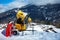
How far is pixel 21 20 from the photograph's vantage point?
5.17 ft

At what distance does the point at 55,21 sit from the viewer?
1.61 meters

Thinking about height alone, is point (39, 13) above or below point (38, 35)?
above

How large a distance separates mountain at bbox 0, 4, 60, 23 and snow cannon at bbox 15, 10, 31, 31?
5 cm

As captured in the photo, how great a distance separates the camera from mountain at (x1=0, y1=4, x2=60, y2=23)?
1615 millimetres

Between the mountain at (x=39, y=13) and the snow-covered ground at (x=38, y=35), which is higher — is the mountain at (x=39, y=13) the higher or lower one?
the higher one

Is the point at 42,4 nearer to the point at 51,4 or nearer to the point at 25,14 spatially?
the point at 51,4

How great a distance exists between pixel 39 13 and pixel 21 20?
168mm

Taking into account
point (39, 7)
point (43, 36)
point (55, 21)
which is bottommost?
point (43, 36)

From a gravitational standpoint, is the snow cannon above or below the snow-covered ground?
above

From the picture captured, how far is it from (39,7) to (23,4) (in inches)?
5.1

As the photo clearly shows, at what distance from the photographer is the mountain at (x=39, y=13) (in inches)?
63.6

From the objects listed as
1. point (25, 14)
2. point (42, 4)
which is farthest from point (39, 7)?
point (25, 14)

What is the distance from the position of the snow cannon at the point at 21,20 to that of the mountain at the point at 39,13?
0.05 metres

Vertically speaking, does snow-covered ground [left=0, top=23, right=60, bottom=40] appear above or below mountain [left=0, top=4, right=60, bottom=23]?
below
